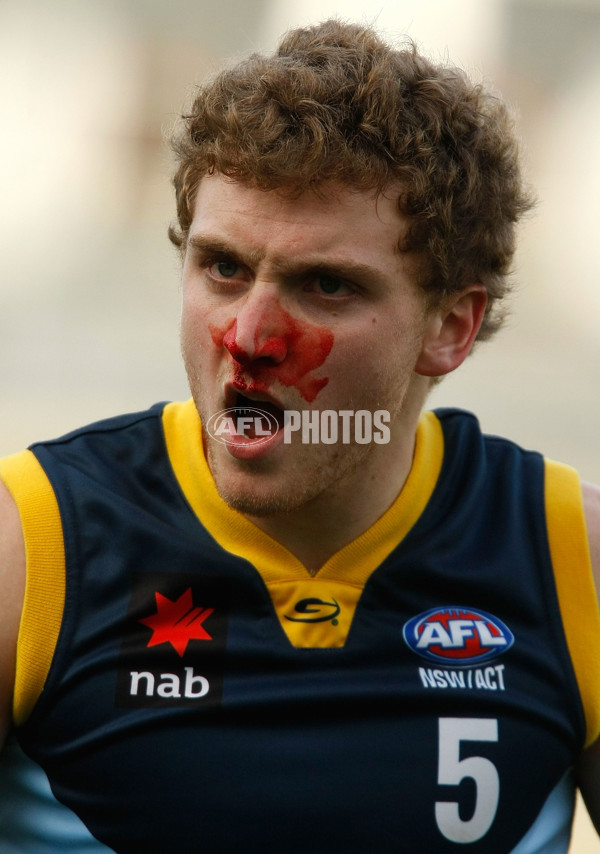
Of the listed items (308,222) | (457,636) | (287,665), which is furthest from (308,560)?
(308,222)

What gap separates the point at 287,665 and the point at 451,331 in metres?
0.91

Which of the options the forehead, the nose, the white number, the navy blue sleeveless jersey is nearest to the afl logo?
the navy blue sleeveless jersey

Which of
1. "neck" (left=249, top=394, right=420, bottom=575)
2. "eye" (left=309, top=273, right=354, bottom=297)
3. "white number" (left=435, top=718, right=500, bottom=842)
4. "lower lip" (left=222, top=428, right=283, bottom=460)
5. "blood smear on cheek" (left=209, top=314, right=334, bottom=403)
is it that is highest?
"eye" (left=309, top=273, right=354, bottom=297)

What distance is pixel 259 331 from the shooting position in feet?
7.50

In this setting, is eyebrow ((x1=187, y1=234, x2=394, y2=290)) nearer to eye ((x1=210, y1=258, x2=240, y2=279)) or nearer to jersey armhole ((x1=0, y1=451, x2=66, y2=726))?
eye ((x1=210, y1=258, x2=240, y2=279))

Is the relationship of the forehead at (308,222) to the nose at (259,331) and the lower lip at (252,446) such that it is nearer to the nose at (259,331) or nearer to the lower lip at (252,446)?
the nose at (259,331)

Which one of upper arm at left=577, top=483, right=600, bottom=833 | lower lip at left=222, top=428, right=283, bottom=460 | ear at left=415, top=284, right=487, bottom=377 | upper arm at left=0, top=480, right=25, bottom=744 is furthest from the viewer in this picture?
ear at left=415, top=284, right=487, bottom=377

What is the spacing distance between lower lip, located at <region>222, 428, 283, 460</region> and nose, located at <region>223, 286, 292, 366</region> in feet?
0.53

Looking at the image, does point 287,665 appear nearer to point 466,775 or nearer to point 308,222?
point 466,775

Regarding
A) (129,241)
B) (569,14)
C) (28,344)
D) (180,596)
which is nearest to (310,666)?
(180,596)

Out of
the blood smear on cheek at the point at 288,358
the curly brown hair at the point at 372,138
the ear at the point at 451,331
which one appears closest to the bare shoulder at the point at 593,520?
the ear at the point at 451,331

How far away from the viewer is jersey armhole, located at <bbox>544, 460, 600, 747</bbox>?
240 centimetres

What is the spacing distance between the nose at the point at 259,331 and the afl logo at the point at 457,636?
66 centimetres

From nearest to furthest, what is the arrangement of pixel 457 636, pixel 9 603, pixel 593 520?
pixel 9 603 → pixel 457 636 → pixel 593 520
